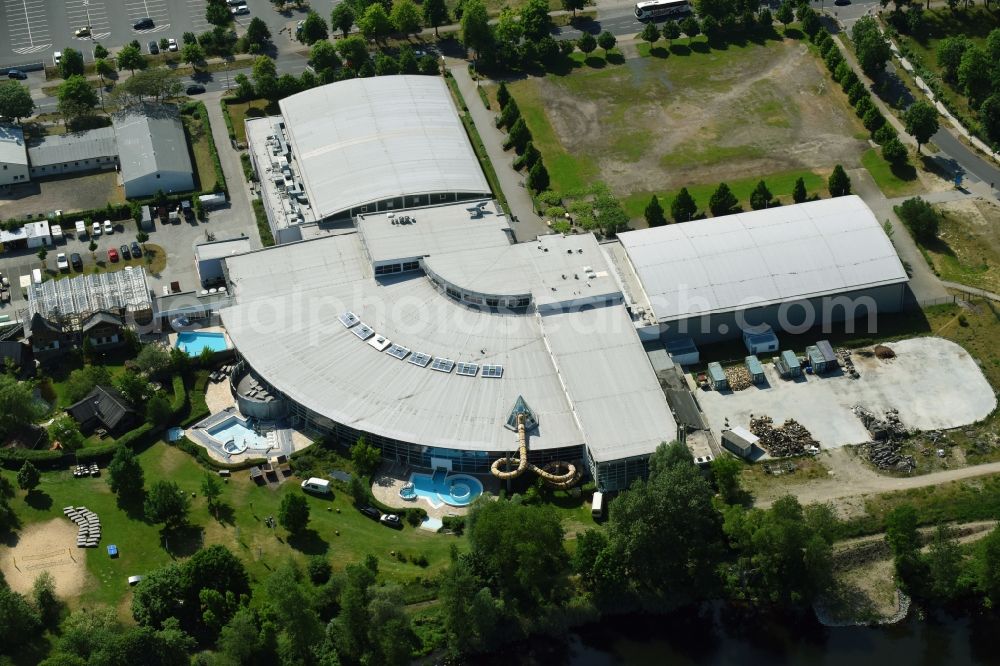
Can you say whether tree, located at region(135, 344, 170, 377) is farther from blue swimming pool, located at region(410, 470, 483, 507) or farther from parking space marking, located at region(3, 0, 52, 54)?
parking space marking, located at region(3, 0, 52, 54)

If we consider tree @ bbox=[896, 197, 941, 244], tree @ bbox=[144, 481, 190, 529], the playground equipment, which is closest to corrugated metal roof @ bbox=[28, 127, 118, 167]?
tree @ bbox=[144, 481, 190, 529]

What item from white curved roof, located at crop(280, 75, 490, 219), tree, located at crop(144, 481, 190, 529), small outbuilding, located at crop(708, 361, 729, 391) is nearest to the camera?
tree, located at crop(144, 481, 190, 529)

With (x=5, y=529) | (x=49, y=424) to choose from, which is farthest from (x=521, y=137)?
(x=5, y=529)

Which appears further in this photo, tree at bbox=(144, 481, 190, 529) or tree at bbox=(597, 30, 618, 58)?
tree at bbox=(597, 30, 618, 58)

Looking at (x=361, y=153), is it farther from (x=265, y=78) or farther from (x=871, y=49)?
(x=871, y=49)

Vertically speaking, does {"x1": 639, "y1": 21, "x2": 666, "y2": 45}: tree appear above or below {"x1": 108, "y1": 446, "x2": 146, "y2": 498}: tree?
above

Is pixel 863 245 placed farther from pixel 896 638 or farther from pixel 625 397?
pixel 896 638

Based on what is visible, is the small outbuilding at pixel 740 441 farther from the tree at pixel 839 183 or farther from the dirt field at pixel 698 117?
the dirt field at pixel 698 117
